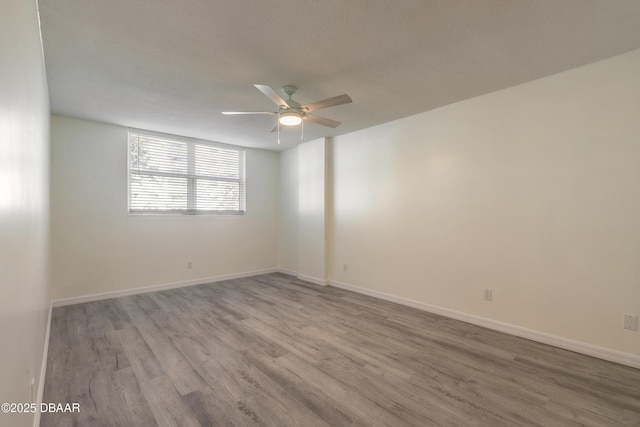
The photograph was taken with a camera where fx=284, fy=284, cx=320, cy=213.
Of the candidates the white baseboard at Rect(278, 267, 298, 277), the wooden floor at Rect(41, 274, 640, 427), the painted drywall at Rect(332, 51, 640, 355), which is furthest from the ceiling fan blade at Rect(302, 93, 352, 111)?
the white baseboard at Rect(278, 267, 298, 277)

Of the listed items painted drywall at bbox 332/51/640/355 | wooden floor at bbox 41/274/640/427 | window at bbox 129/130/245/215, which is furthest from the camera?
window at bbox 129/130/245/215

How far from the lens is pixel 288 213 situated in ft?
19.4

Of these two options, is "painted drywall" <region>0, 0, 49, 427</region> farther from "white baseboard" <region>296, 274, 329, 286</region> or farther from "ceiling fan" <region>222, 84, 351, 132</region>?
"white baseboard" <region>296, 274, 329, 286</region>

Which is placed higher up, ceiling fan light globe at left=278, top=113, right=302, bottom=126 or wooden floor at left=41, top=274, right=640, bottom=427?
ceiling fan light globe at left=278, top=113, right=302, bottom=126

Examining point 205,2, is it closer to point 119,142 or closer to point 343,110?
point 343,110

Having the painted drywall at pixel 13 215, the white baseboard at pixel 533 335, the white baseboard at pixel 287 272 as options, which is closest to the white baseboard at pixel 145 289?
the white baseboard at pixel 287 272

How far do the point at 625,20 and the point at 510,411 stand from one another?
277 cm

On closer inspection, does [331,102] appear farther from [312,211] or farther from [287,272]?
[287,272]

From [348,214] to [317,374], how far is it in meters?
2.81

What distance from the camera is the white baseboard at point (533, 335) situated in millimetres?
2377

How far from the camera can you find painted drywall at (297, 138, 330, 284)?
495 centimetres

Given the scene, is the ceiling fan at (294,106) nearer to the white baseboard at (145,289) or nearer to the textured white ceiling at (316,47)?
the textured white ceiling at (316,47)

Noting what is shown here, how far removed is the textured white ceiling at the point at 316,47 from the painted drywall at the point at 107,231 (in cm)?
74

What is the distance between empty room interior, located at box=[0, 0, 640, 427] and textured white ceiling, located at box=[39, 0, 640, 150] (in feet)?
0.07
